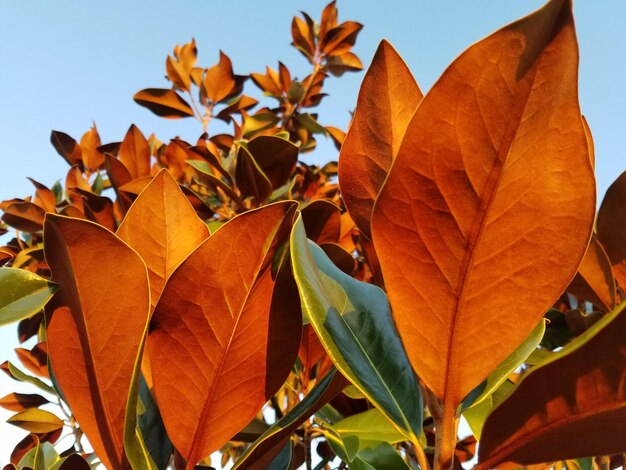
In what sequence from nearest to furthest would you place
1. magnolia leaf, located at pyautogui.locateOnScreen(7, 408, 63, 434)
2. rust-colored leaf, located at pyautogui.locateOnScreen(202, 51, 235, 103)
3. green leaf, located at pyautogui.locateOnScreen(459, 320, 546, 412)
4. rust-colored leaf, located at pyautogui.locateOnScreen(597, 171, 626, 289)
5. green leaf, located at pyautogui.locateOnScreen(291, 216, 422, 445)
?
1. green leaf, located at pyautogui.locateOnScreen(291, 216, 422, 445)
2. green leaf, located at pyautogui.locateOnScreen(459, 320, 546, 412)
3. rust-colored leaf, located at pyautogui.locateOnScreen(597, 171, 626, 289)
4. magnolia leaf, located at pyautogui.locateOnScreen(7, 408, 63, 434)
5. rust-colored leaf, located at pyautogui.locateOnScreen(202, 51, 235, 103)

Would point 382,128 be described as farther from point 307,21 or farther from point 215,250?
point 307,21

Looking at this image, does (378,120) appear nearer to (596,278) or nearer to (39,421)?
(596,278)

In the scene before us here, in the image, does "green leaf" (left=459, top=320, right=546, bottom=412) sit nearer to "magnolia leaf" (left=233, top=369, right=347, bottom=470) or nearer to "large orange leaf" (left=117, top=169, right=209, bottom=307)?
"magnolia leaf" (left=233, top=369, right=347, bottom=470)

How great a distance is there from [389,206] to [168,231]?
1.31 ft

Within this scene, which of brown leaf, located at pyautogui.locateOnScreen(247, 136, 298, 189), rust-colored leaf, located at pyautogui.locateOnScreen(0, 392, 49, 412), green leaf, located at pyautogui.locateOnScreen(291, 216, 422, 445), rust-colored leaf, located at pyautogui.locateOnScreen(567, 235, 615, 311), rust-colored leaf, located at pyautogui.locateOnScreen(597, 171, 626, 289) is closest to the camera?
green leaf, located at pyautogui.locateOnScreen(291, 216, 422, 445)

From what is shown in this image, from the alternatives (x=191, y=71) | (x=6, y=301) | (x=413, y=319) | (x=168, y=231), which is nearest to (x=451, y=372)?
(x=413, y=319)

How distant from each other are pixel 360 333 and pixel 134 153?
1.77 m

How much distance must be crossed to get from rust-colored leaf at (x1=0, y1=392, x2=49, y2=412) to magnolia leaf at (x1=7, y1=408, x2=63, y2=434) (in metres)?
0.18

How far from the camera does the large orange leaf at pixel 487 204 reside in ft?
1.64

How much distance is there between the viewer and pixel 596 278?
4.00 feet

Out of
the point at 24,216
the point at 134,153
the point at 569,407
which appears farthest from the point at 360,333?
the point at 24,216

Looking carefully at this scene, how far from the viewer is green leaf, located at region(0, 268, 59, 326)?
0.76 metres

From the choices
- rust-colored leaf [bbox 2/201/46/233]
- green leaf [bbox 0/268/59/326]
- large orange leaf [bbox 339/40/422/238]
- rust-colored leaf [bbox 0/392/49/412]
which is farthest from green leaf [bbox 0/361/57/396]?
large orange leaf [bbox 339/40/422/238]

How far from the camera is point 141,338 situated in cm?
69
